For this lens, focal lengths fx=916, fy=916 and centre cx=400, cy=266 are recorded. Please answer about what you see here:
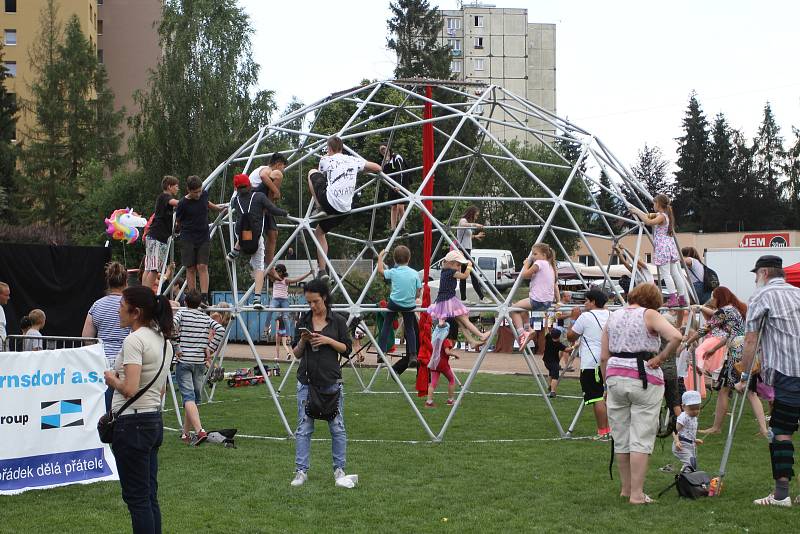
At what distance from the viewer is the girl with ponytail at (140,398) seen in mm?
5242

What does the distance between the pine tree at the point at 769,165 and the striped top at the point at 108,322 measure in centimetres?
5772

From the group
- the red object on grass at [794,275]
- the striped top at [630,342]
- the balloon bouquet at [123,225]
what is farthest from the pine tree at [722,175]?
the striped top at [630,342]

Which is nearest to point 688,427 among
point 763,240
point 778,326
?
point 778,326

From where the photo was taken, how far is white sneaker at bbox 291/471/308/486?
776 centimetres

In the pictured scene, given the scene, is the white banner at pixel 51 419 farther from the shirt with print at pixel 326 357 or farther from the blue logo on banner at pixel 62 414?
the shirt with print at pixel 326 357

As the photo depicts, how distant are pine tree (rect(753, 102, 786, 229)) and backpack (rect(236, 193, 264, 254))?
5582 cm

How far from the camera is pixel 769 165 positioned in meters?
63.1

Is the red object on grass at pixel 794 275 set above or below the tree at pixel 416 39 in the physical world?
below

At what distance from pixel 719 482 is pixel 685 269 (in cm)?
519

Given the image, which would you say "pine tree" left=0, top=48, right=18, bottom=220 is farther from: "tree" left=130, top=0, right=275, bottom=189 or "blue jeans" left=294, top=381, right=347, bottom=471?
"blue jeans" left=294, top=381, right=347, bottom=471

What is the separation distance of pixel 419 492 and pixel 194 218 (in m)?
4.92

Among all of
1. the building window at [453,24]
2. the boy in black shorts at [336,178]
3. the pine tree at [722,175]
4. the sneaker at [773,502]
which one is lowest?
the sneaker at [773,502]

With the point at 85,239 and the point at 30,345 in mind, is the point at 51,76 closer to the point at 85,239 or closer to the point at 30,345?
the point at 85,239

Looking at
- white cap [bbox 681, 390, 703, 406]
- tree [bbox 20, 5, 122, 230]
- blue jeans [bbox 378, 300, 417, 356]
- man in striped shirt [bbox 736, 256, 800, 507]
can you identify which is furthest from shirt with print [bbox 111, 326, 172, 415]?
tree [bbox 20, 5, 122, 230]
